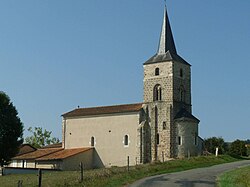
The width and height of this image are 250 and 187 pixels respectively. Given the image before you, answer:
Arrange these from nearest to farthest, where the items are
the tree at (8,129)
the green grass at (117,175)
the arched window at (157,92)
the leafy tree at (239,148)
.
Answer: the green grass at (117,175)
the tree at (8,129)
the arched window at (157,92)
the leafy tree at (239,148)

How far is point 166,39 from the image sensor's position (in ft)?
187

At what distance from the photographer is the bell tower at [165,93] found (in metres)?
53.0

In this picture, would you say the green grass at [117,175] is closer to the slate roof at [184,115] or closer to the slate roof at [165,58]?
the slate roof at [184,115]

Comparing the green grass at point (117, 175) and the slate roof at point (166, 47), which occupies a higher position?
the slate roof at point (166, 47)

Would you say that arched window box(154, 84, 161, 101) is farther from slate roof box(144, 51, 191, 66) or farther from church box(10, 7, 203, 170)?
slate roof box(144, 51, 191, 66)

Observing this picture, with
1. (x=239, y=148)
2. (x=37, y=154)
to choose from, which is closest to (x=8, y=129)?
(x=37, y=154)

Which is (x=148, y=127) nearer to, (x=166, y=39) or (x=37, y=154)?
(x=166, y=39)

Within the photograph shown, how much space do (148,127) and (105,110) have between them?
7.08 m

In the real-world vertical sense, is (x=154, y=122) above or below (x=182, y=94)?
Result: below

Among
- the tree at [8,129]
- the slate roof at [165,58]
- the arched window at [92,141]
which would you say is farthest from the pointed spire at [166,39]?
the tree at [8,129]

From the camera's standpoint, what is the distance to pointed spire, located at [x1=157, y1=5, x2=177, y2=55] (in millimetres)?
56875

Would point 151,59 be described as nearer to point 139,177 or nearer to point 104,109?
point 104,109

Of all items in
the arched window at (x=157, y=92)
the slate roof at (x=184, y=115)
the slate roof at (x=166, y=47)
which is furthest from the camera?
the slate roof at (x=166, y=47)

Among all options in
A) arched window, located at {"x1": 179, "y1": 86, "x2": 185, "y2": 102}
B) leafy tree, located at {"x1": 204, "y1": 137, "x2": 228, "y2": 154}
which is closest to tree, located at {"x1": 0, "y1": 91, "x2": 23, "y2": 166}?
arched window, located at {"x1": 179, "y1": 86, "x2": 185, "y2": 102}
